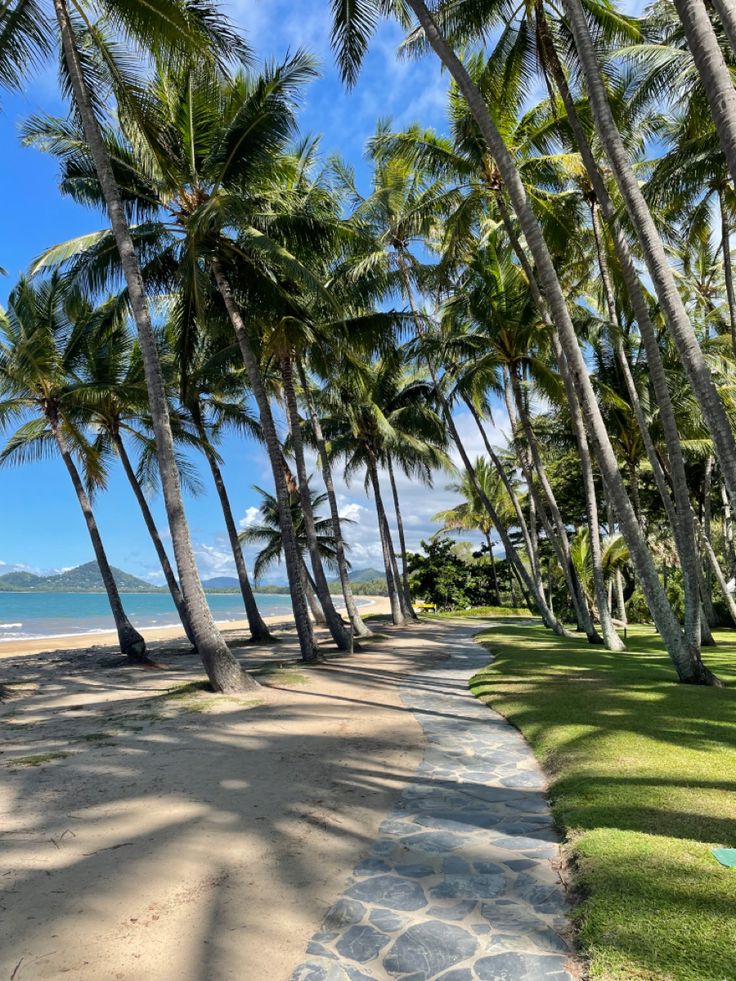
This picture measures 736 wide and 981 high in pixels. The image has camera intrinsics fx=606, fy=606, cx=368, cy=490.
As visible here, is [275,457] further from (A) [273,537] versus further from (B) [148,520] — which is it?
(A) [273,537]

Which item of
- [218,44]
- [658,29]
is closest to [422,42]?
[218,44]

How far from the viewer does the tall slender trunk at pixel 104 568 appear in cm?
1519

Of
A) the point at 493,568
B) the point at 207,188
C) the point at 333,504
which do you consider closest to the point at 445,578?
the point at 493,568

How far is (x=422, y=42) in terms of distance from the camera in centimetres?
1143

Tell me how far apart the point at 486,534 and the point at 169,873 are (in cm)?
3356

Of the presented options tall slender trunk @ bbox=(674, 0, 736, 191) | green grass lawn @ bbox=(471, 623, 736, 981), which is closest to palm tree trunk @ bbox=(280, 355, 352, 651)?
green grass lawn @ bbox=(471, 623, 736, 981)

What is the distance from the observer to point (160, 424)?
8727 millimetres

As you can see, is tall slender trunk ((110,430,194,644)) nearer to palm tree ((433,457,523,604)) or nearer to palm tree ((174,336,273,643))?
palm tree ((174,336,273,643))

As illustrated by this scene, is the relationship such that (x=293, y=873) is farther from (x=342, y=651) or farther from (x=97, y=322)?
(x=97, y=322)

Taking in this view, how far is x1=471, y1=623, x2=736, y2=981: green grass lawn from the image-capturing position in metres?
2.53

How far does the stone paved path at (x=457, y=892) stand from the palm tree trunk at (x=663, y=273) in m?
3.48

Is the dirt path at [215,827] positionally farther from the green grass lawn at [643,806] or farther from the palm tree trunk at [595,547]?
the palm tree trunk at [595,547]

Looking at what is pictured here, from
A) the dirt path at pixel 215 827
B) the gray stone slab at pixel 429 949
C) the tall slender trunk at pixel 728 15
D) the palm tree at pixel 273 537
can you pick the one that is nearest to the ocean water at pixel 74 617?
the palm tree at pixel 273 537

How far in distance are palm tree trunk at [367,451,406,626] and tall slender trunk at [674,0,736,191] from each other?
17.5 metres
